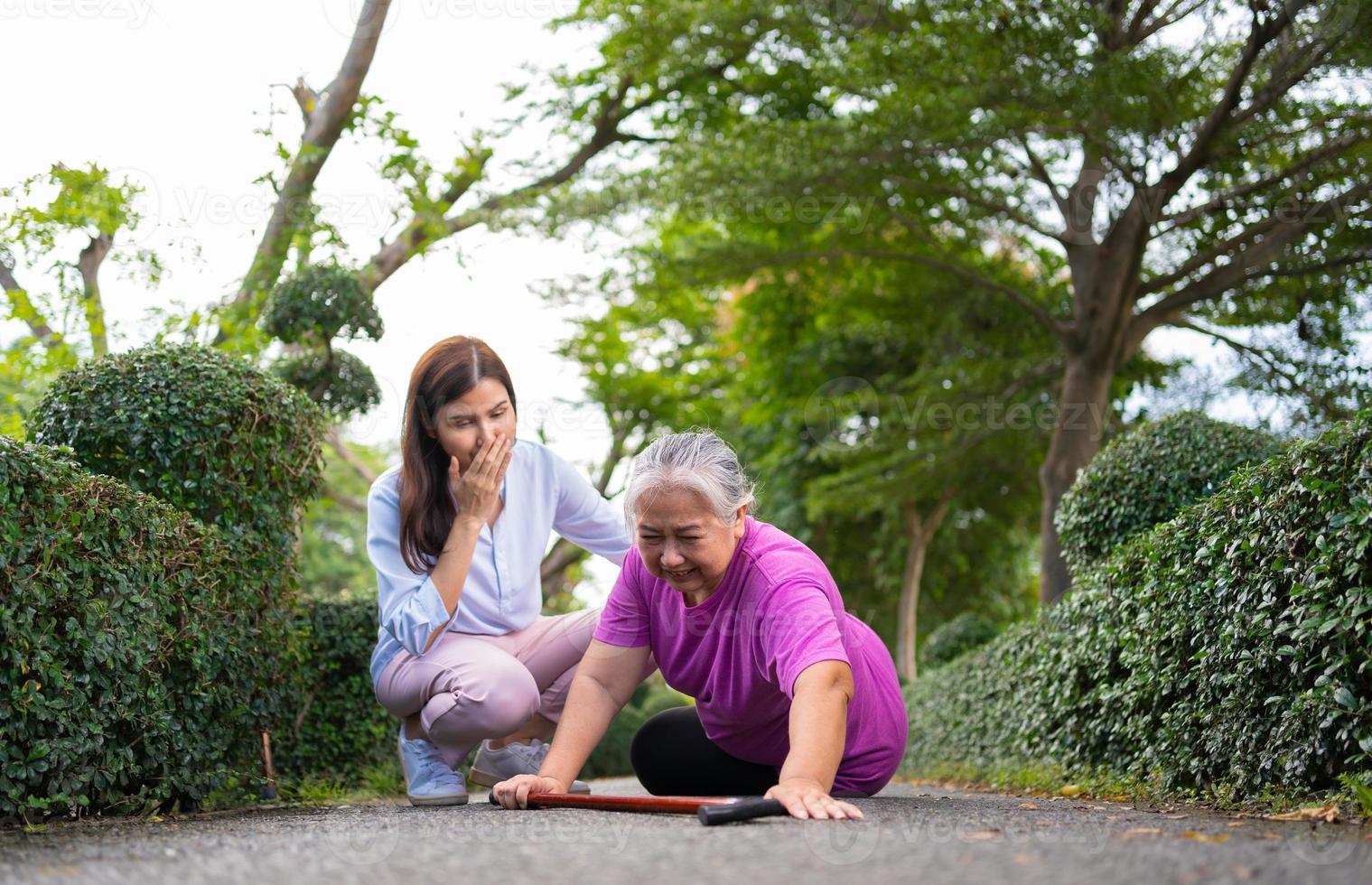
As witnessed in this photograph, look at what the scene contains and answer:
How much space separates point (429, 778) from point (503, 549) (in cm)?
92

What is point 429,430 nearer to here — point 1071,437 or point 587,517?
point 587,517

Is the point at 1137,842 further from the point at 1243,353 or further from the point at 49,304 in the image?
the point at 1243,353

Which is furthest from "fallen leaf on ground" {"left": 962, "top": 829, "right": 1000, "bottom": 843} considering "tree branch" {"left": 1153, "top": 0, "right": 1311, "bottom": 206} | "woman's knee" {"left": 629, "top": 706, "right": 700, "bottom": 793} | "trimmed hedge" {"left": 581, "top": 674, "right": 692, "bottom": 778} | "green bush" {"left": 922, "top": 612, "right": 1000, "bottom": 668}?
"green bush" {"left": 922, "top": 612, "right": 1000, "bottom": 668}

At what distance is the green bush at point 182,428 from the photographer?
4867mm

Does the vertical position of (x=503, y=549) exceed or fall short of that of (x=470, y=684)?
it exceeds it

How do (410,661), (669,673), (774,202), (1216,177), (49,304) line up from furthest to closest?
(774,202), (1216,177), (49,304), (410,661), (669,673)

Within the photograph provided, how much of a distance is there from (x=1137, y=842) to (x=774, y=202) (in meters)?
10.8

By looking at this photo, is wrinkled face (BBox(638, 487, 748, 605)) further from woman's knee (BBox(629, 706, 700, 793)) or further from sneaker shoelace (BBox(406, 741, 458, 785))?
sneaker shoelace (BBox(406, 741, 458, 785))

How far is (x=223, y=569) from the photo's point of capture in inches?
186

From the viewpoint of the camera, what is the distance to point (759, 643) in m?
3.63

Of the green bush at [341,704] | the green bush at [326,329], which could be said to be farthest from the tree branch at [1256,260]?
the green bush at [341,704]

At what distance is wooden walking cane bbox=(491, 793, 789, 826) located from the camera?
286 centimetres

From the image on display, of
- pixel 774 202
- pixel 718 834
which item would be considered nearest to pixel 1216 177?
pixel 774 202

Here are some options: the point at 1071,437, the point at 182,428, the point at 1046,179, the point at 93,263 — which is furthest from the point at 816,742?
the point at 1046,179
